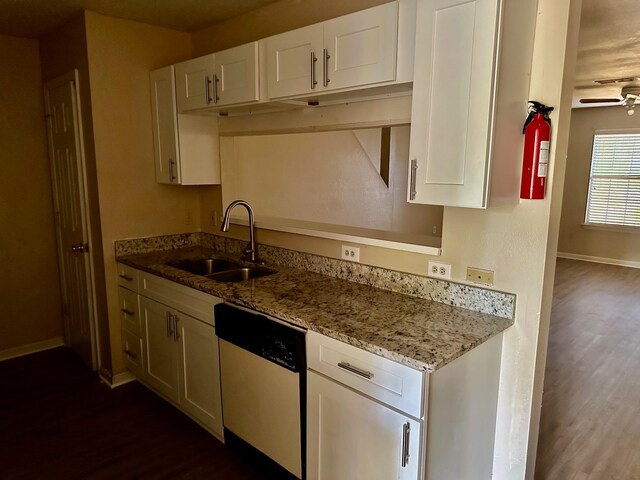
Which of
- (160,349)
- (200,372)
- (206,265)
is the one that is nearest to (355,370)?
(200,372)

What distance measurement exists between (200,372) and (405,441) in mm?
1383

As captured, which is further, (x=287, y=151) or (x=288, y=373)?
(x=287, y=151)

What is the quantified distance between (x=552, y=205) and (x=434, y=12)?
0.88 metres

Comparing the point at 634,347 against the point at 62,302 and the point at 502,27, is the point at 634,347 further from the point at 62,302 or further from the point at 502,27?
the point at 62,302

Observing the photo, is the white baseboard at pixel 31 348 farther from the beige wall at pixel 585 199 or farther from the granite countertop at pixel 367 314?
the beige wall at pixel 585 199

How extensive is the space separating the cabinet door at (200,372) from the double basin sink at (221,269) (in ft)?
1.23

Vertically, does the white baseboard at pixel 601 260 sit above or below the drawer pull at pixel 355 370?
below

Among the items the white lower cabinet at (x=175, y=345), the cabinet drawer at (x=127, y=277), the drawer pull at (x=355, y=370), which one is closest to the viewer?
the drawer pull at (x=355, y=370)

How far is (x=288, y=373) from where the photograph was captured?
6.54ft

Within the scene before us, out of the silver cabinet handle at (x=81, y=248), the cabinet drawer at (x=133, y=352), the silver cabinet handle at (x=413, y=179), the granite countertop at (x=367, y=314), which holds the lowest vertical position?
the cabinet drawer at (x=133, y=352)

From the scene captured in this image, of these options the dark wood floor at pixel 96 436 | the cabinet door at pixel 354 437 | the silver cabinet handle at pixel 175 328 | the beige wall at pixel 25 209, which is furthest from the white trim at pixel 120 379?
the cabinet door at pixel 354 437

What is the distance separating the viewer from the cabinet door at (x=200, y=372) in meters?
2.45

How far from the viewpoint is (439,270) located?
84.0 inches

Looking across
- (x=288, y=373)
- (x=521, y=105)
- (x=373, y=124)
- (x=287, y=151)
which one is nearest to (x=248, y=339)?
(x=288, y=373)
